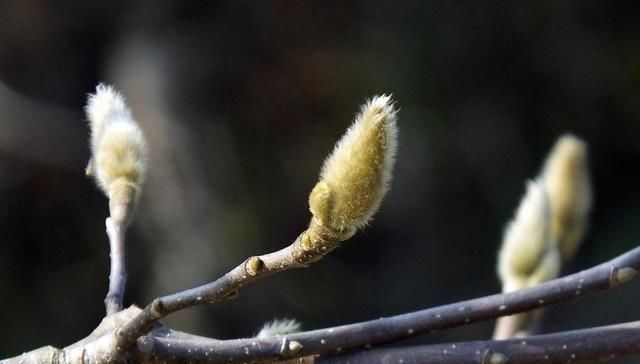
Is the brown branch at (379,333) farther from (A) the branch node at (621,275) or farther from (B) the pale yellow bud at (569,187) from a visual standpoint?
(B) the pale yellow bud at (569,187)

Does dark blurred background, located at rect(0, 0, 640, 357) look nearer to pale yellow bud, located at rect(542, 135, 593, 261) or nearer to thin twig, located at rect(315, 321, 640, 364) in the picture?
pale yellow bud, located at rect(542, 135, 593, 261)

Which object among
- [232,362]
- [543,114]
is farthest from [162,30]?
[232,362]

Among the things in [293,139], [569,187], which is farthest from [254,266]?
[293,139]

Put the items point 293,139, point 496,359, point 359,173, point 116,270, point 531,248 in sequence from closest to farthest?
1. point 359,173
2. point 496,359
3. point 116,270
4. point 531,248
5. point 293,139

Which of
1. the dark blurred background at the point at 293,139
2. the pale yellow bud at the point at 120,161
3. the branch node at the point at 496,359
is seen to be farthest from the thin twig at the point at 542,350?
the dark blurred background at the point at 293,139

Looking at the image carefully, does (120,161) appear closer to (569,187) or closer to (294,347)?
(294,347)
